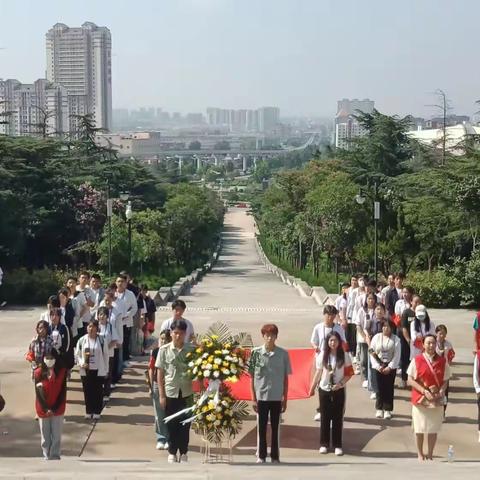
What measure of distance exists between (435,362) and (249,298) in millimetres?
18398

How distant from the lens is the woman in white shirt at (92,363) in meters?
11.3

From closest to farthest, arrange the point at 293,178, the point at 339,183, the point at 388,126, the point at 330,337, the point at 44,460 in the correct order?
the point at 44,460
the point at 330,337
the point at 339,183
the point at 388,126
the point at 293,178

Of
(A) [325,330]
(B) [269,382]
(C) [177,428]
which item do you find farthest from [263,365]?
(A) [325,330]

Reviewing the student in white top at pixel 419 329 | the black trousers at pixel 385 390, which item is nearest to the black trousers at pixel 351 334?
the student in white top at pixel 419 329

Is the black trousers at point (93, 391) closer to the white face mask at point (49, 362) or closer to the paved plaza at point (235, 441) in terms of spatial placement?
the paved plaza at point (235, 441)

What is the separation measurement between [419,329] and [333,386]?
2.79 meters

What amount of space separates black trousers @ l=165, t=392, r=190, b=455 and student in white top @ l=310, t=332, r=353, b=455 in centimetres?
154

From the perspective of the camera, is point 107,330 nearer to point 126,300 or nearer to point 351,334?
point 126,300

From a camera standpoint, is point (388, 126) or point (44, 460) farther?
point (388, 126)

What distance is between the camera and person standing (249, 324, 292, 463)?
909 centimetres

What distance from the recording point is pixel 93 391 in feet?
37.6

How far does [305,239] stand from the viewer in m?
41.9

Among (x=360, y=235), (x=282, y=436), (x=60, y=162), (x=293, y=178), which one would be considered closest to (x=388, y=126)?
(x=293, y=178)

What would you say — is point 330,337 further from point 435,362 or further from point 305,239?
point 305,239
